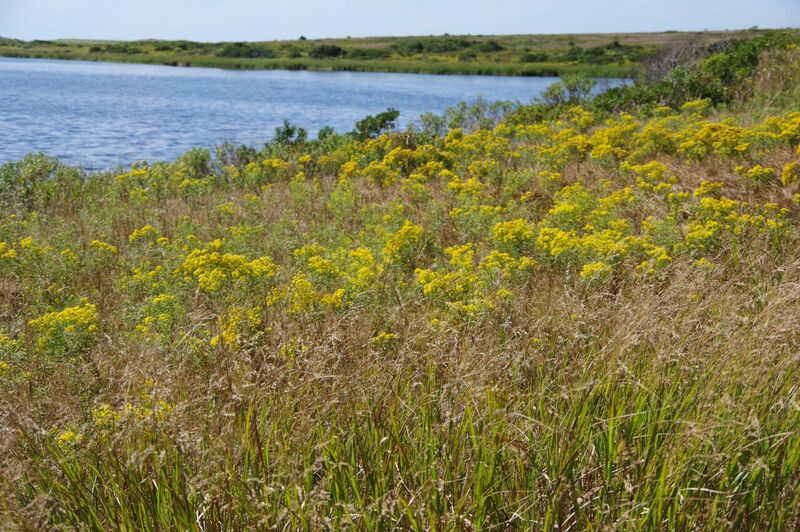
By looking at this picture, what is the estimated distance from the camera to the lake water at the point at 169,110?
685 inches

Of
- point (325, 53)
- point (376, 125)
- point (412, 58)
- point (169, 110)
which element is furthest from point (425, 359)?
point (325, 53)

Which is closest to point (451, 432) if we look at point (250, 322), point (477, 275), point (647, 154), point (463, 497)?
point (463, 497)

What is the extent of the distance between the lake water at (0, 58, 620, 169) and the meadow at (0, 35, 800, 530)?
8564mm

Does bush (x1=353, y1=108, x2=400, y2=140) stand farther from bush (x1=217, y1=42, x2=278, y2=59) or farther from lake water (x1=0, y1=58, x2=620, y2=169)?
bush (x1=217, y1=42, x2=278, y2=59)

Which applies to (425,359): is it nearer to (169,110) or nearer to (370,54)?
(169,110)

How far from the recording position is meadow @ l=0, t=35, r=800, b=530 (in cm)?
234

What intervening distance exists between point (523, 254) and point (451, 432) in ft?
10.0

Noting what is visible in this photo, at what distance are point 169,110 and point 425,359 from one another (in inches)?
983

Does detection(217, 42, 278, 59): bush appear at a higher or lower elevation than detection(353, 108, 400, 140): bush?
higher

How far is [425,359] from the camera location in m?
3.61

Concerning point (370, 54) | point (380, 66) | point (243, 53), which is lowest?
point (380, 66)

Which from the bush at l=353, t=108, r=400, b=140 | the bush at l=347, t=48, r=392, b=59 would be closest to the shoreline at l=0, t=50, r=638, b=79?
the bush at l=347, t=48, r=392, b=59

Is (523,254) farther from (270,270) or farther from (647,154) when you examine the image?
(647,154)

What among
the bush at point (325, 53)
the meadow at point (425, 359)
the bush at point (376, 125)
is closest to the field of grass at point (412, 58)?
the bush at point (325, 53)
